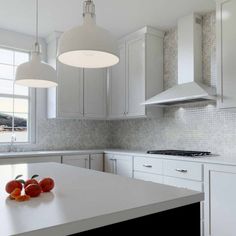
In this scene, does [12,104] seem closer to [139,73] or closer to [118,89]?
[118,89]

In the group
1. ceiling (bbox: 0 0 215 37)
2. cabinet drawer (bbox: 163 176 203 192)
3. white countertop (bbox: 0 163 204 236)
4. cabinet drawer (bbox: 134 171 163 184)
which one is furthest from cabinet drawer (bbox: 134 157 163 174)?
ceiling (bbox: 0 0 215 37)

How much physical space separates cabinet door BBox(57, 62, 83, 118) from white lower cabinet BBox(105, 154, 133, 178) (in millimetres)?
855

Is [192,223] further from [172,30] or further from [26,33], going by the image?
[26,33]

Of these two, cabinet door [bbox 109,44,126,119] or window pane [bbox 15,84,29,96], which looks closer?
window pane [bbox 15,84,29,96]

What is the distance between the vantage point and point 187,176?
2.89m

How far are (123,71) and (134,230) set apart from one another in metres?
3.48

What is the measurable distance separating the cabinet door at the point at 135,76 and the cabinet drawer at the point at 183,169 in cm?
102

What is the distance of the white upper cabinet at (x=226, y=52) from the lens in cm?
284

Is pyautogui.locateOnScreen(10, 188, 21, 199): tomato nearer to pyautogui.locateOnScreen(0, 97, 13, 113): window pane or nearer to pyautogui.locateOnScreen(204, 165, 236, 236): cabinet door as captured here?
pyautogui.locateOnScreen(204, 165, 236, 236): cabinet door

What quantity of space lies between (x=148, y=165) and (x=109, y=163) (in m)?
0.87

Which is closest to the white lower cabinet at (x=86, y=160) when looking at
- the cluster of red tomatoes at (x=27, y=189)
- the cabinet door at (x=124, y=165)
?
the cabinet door at (x=124, y=165)

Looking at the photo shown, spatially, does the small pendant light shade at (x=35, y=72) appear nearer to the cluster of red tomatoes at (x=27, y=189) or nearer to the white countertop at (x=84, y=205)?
the white countertop at (x=84, y=205)

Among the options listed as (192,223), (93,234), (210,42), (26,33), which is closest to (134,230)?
(93,234)

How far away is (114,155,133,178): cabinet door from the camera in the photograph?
371 centimetres
